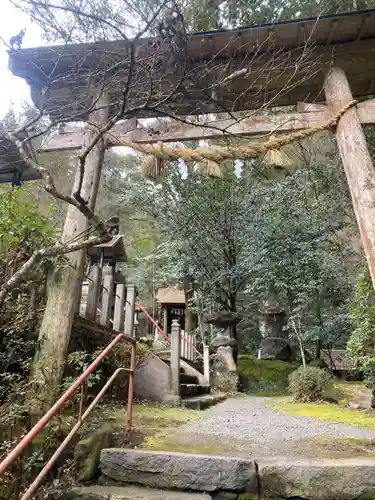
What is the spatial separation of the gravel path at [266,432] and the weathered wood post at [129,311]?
1.75 m

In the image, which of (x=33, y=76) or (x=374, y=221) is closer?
(x=374, y=221)

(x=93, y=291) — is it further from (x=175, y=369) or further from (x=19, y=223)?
(x=175, y=369)

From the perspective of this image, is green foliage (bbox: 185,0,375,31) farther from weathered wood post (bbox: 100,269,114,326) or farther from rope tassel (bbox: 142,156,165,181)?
weathered wood post (bbox: 100,269,114,326)

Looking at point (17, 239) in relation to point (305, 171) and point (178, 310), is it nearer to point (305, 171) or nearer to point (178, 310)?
point (305, 171)

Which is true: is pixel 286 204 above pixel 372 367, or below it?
above

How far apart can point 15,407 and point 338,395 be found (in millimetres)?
6542

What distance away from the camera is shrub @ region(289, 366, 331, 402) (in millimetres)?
6641

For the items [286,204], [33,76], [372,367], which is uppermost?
[286,204]

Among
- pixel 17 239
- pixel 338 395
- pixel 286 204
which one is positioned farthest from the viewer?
pixel 286 204

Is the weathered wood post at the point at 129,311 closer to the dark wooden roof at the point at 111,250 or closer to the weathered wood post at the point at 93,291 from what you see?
the weathered wood post at the point at 93,291

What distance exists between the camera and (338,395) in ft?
22.3

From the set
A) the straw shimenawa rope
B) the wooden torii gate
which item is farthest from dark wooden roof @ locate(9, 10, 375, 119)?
the straw shimenawa rope

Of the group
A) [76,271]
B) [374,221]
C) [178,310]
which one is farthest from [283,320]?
[76,271]

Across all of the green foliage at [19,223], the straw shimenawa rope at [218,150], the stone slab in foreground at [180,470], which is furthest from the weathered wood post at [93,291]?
the stone slab in foreground at [180,470]
